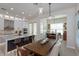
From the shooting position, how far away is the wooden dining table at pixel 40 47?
1.77 meters

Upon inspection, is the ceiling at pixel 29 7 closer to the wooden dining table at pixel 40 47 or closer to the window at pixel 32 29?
the window at pixel 32 29

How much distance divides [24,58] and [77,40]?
1054 mm

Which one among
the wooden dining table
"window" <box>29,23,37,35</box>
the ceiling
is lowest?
the wooden dining table

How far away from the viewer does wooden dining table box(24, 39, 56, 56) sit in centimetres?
177

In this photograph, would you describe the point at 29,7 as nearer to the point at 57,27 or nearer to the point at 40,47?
the point at 57,27

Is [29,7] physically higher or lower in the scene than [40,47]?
higher

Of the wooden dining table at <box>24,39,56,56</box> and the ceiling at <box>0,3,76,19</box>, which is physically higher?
the ceiling at <box>0,3,76,19</box>

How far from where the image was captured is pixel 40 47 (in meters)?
1.83

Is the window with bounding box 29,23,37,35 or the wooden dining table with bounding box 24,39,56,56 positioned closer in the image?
the wooden dining table with bounding box 24,39,56,56

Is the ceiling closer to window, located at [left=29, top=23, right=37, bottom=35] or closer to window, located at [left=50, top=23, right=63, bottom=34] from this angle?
window, located at [left=29, top=23, right=37, bottom=35]

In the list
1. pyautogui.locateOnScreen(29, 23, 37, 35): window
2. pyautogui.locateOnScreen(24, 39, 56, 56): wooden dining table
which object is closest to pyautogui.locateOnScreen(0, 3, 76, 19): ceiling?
pyautogui.locateOnScreen(29, 23, 37, 35): window

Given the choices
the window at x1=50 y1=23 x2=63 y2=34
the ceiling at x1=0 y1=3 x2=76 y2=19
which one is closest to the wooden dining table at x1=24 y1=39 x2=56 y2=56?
the window at x1=50 y1=23 x2=63 y2=34

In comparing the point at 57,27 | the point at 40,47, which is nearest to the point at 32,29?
the point at 40,47

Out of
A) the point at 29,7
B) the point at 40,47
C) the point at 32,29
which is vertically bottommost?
the point at 40,47
